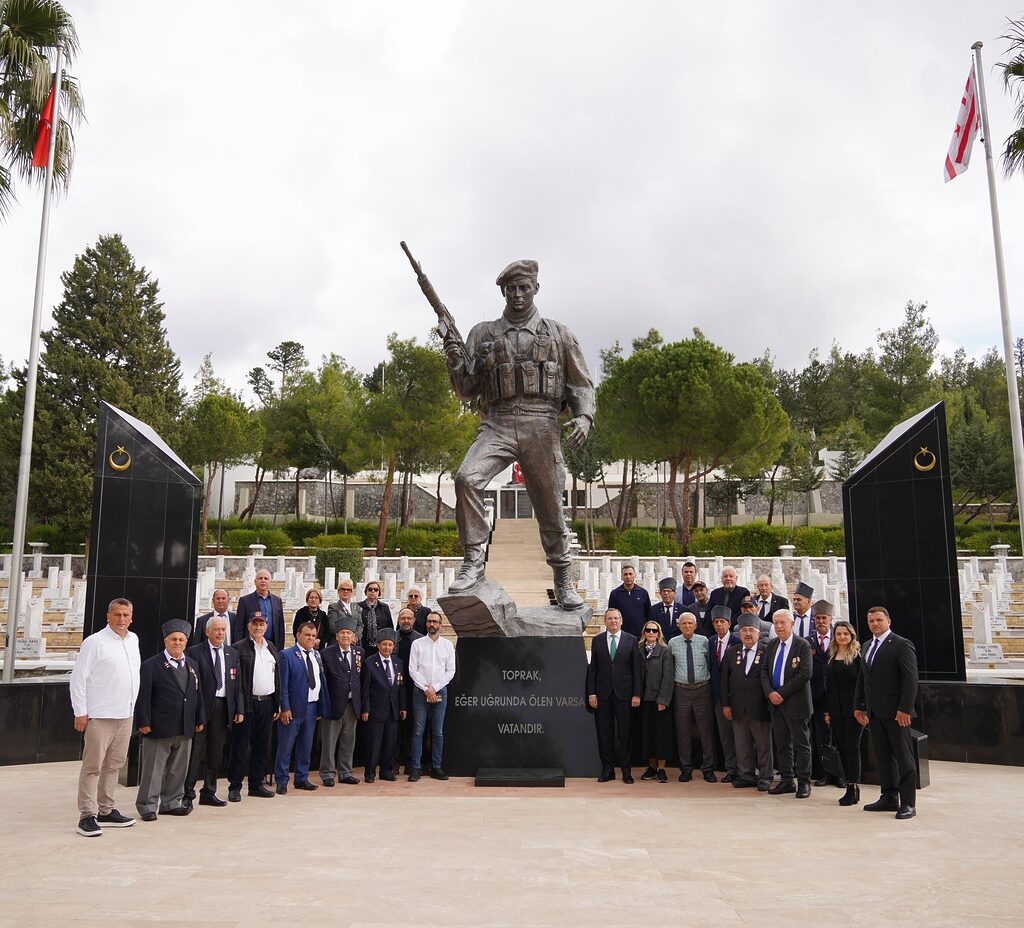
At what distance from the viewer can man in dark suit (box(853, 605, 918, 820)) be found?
17.9ft

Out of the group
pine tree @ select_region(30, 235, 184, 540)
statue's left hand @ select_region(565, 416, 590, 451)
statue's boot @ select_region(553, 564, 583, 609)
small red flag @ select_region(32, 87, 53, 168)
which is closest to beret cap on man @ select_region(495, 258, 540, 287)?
statue's left hand @ select_region(565, 416, 590, 451)

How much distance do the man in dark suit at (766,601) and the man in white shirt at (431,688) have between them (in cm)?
291

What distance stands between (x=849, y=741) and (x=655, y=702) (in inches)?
58.0

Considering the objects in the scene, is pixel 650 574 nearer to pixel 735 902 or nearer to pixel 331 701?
pixel 331 701

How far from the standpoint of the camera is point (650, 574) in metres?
18.0

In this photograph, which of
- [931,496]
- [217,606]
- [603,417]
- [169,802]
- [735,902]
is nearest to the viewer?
[735,902]

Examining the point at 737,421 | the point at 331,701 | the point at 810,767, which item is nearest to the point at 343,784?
the point at 331,701

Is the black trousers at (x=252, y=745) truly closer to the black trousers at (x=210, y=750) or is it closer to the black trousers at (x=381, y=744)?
the black trousers at (x=210, y=750)

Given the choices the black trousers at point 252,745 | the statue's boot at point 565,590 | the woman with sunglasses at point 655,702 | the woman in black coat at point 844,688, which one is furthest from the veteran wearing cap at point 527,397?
the woman in black coat at point 844,688

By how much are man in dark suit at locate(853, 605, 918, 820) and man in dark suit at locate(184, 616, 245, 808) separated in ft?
14.5

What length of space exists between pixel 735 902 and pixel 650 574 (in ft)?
47.5

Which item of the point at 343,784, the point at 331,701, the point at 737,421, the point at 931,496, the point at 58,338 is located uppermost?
the point at 58,338

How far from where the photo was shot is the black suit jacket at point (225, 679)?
5805 mm

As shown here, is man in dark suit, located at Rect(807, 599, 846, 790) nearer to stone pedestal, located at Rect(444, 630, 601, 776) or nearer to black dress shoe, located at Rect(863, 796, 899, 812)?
black dress shoe, located at Rect(863, 796, 899, 812)
